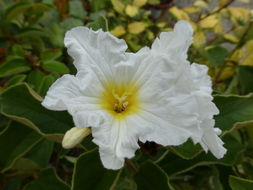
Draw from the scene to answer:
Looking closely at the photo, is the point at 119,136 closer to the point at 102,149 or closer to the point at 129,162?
the point at 102,149

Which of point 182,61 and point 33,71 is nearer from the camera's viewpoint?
point 182,61

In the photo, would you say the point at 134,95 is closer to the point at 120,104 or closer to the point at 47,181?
the point at 120,104

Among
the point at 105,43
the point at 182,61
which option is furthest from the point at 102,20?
the point at 182,61

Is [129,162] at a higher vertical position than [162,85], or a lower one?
lower

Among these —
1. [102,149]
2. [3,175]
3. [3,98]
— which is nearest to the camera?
[102,149]

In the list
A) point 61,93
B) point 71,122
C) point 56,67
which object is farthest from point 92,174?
point 56,67

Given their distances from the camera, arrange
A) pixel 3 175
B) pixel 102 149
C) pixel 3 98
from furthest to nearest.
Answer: pixel 3 175
pixel 3 98
pixel 102 149

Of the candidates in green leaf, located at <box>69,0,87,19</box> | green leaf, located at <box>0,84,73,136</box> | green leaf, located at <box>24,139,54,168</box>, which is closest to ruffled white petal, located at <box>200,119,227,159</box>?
green leaf, located at <box>0,84,73,136</box>

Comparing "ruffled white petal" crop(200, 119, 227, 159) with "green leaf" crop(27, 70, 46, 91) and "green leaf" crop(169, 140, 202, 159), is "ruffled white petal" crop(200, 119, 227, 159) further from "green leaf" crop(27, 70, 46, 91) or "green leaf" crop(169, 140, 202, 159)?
"green leaf" crop(27, 70, 46, 91)

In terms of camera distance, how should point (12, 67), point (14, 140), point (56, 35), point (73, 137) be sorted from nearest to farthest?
point (73, 137)
point (14, 140)
point (12, 67)
point (56, 35)
